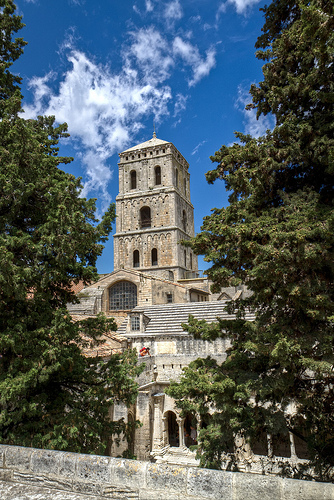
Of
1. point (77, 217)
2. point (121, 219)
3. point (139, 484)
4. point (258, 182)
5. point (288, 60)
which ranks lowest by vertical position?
point (139, 484)

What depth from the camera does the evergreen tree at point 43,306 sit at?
257 inches

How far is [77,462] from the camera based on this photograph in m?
4.50

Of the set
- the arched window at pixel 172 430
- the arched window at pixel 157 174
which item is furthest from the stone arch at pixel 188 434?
the arched window at pixel 157 174

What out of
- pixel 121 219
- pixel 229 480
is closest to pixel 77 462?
pixel 229 480

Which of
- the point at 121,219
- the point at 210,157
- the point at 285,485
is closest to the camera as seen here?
the point at 285,485

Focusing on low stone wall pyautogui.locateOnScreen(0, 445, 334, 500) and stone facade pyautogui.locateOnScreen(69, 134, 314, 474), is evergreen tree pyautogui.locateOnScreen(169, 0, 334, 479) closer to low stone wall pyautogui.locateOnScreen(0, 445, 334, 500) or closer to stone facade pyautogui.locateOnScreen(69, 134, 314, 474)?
stone facade pyautogui.locateOnScreen(69, 134, 314, 474)

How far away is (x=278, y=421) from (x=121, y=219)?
123 ft

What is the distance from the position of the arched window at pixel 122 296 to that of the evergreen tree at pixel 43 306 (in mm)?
23062

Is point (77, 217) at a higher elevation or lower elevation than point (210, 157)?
lower

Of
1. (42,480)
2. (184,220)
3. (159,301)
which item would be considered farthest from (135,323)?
(184,220)

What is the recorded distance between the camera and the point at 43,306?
292 inches

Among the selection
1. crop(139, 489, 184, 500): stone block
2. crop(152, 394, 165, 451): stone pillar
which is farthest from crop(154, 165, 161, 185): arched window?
crop(139, 489, 184, 500): stone block

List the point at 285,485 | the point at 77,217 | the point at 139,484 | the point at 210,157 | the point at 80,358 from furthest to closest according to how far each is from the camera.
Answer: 1. the point at 210,157
2. the point at 80,358
3. the point at 77,217
4. the point at 139,484
5. the point at 285,485

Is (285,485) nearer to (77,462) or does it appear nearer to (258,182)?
(77,462)
